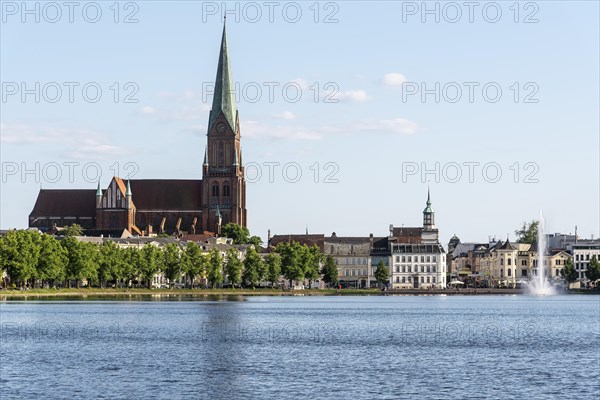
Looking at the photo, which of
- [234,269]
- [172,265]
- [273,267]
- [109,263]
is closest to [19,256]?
[109,263]

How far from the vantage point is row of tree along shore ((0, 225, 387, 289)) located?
140 m

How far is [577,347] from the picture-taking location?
71.9 meters

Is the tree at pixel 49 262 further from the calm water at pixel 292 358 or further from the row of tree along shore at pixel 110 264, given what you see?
the calm water at pixel 292 358

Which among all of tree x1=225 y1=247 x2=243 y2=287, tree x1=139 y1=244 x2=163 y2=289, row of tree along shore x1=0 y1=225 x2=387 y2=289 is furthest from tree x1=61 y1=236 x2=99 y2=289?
tree x1=225 y1=247 x2=243 y2=287

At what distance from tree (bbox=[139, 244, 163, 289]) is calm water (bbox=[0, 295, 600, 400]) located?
66693 mm

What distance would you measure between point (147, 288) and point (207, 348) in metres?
112

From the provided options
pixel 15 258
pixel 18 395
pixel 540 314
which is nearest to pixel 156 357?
pixel 18 395

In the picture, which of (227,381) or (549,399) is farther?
(227,381)

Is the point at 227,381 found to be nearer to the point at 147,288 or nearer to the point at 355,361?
the point at 355,361

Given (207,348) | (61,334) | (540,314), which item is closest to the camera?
(207,348)

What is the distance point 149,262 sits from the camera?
16950 cm

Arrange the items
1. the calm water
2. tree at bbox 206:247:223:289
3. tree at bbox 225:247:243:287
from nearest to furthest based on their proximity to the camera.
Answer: the calm water < tree at bbox 206:247:223:289 < tree at bbox 225:247:243:287

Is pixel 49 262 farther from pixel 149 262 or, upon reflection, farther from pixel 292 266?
pixel 292 266

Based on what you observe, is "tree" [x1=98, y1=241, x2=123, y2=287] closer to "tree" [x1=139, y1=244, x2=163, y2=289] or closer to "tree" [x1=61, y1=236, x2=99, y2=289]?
"tree" [x1=61, y1=236, x2=99, y2=289]
